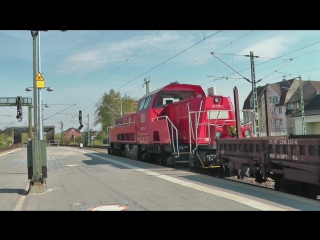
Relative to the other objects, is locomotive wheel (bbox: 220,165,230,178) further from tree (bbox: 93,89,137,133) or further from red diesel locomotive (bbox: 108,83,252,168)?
tree (bbox: 93,89,137,133)

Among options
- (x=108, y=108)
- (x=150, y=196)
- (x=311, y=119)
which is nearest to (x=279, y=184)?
(x=150, y=196)

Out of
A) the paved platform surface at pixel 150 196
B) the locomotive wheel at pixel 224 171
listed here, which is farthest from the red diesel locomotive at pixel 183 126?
the paved platform surface at pixel 150 196

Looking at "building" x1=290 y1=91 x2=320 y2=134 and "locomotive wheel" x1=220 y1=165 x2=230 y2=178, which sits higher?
"building" x1=290 y1=91 x2=320 y2=134

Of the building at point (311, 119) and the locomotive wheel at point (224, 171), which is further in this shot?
the building at point (311, 119)

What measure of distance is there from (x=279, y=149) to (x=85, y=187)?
5533 mm

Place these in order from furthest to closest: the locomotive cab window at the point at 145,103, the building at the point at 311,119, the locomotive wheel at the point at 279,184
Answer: the building at the point at 311,119 < the locomotive cab window at the point at 145,103 < the locomotive wheel at the point at 279,184

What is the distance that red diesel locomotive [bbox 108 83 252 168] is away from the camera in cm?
1249

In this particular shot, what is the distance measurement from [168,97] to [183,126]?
7.27 feet

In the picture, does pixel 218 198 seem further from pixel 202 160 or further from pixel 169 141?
pixel 169 141

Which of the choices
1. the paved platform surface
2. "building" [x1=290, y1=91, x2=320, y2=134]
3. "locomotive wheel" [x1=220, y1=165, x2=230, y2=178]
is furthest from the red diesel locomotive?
"building" [x1=290, y1=91, x2=320, y2=134]

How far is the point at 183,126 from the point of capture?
1385 centimetres

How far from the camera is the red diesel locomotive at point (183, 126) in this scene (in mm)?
12492

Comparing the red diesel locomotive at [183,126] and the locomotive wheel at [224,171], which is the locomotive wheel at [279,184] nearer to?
the locomotive wheel at [224,171]
